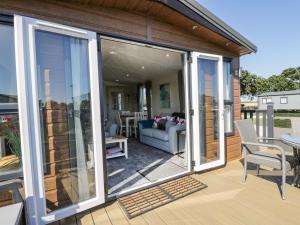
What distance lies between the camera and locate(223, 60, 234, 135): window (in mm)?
3691

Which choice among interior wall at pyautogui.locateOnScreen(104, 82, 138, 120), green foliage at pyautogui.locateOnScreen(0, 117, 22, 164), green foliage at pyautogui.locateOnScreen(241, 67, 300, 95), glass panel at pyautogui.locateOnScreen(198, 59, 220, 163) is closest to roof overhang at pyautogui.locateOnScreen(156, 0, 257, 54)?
glass panel at pyautogui.locateOnScreen(198, 59, 220, 163)

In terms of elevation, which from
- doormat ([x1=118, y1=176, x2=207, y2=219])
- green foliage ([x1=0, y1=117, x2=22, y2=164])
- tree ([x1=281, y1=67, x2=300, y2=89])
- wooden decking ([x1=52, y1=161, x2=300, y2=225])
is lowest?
wooden decking ([x1=52, y1=161, x2=300, y2=225])

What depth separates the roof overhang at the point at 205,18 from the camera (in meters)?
2.53

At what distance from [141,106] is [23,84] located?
24.5 feet

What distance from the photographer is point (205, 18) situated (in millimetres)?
2816

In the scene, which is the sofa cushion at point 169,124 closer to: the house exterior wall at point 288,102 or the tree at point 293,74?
the house exterior wall at point 288,102

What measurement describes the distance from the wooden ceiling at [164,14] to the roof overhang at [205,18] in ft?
0.19

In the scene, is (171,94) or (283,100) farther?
(283,100)

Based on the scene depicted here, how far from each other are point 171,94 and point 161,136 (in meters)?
2.47

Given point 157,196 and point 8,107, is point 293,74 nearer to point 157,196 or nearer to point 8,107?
point 157,196

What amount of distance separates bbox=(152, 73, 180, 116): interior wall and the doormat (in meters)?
3.91

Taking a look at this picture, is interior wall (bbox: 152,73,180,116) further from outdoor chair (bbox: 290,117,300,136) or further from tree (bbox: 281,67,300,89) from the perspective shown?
tree (bbox: 281,67,300,89)

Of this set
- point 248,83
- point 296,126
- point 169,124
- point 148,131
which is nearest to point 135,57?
point 169,124

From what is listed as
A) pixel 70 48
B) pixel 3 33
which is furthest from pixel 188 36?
pixel 3 33
